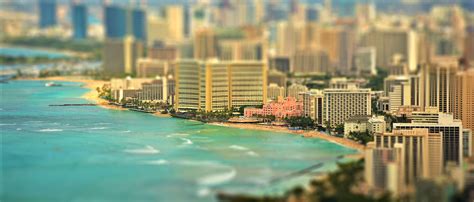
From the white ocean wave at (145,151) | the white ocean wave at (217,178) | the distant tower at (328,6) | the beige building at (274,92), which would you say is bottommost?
the white ocean wave at (217,178)

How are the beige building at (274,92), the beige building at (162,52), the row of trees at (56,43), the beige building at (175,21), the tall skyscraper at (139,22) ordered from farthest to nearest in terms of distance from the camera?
1. the beige building at (175,21)
2. the tall skyscraper at (139,22)
3. the row of trees at (56,43)
4. the beige building at (162,52)
5. the beige building at (274,92)

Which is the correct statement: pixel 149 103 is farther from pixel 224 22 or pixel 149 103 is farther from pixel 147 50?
pixel 224 22

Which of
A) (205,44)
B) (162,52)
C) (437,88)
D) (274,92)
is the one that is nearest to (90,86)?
(274,92)

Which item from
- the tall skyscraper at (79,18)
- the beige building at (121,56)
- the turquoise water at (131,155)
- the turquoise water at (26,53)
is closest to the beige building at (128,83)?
the turquoise water at (131,155)

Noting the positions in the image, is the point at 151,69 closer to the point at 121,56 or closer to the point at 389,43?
the point at 121,56

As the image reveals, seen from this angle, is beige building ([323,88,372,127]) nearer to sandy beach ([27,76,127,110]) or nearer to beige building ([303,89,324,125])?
beige building ([303,89,324,125])

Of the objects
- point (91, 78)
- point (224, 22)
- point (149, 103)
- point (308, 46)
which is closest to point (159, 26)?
point (224, 22)

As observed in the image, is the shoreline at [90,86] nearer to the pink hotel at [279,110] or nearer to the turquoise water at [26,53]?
the pink hotel at [279,110]
